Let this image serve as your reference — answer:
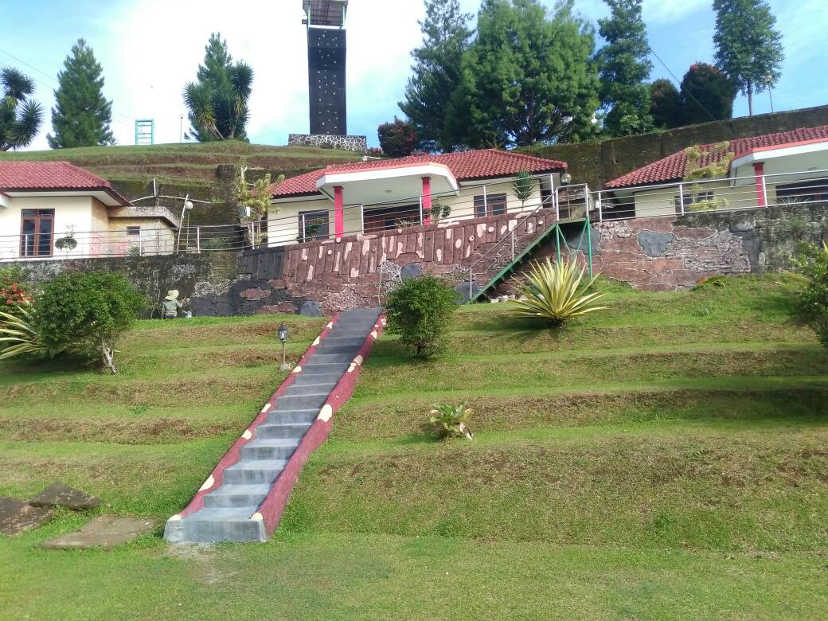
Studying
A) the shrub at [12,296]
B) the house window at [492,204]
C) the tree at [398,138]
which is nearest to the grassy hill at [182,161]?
the tree at [398,138]

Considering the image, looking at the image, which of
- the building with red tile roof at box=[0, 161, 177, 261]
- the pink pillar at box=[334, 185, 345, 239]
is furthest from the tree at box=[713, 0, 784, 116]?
the building with red tile roof at box=[0, 161, 177, 261]

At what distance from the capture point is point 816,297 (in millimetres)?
8438

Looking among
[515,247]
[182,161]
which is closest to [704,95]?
[515,247]

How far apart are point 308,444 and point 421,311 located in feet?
11.1

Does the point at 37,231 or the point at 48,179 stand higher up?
the point at 48,179

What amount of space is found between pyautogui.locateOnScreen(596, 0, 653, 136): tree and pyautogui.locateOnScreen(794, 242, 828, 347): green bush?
26741 millimetres

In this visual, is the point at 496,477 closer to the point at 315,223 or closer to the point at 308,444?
the point at 308,444

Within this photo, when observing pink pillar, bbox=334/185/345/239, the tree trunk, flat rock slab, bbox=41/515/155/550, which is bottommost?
flat rock slab, bbox=41/515/155/550

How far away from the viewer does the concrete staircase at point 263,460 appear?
7.60m

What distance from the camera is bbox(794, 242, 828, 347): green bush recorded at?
8406mm

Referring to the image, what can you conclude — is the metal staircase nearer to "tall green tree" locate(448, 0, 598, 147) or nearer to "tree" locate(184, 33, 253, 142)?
"tall green tree" locate(448, 0, 598, 147)

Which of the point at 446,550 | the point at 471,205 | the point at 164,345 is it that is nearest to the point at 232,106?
the point at 471,205

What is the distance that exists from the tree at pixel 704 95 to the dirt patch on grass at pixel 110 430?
32330 mm

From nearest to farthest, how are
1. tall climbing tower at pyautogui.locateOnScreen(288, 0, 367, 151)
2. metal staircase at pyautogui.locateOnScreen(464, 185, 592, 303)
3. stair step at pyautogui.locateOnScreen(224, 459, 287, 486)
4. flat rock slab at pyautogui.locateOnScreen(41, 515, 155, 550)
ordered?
flat rock slab at pyautogui.locateOnScreen(41, 515, 155, 550)
stair step at pyautogui.locateOnScreen(224, 459, 287, 486)
metal staircase at pyautogui.locateOnScreen(464, 185, 592, 303)
tall climbing tower at pyautogui.locateOnScreen(288, 0, 367, 151)
